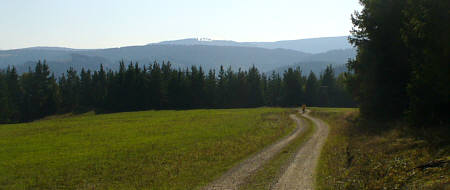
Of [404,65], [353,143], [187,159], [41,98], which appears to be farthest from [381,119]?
[41,98]

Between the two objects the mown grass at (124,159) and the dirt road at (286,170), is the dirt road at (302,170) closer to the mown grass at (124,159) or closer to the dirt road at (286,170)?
the dirt road at (286,170)

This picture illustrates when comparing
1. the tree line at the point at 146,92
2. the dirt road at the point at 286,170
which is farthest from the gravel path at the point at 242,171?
the tree line at the point at 146,92

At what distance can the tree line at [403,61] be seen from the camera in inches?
718

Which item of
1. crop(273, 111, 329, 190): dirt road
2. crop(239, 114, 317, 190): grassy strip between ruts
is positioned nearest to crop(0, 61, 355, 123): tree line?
crop(239, 114, 317, 190): grassy strip between ruts

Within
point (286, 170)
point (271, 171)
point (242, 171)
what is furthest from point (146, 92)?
point (286, 170)

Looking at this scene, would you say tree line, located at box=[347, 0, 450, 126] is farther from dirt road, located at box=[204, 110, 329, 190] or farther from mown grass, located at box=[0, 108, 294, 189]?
mown grass, located at box=[0, 108, 294, 189]

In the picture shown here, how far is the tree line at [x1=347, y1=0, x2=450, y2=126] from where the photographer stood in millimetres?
18234

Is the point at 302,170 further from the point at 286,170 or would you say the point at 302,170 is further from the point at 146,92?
the point at 146,92

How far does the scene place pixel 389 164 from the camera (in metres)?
16.4

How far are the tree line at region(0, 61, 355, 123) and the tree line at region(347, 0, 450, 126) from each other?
80.3 m

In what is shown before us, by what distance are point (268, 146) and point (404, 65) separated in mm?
15742

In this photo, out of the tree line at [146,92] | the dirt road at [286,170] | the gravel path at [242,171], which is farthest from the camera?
the tree line at [146,92]

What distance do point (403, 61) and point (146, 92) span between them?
89.3m

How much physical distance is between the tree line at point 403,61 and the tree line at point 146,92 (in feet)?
264
